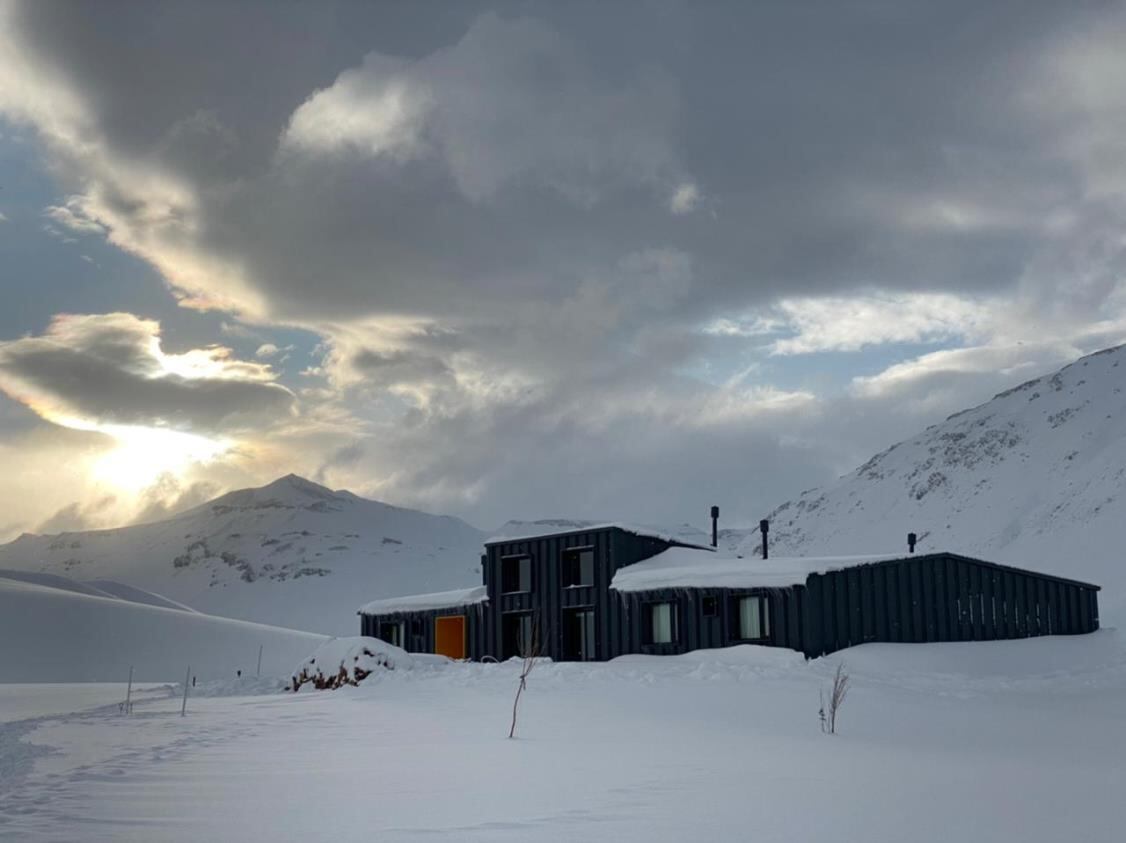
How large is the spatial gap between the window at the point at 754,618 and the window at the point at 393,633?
16.5 m

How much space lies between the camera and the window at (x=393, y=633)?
42625mm

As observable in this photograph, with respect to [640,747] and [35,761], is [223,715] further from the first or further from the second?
[640,747]

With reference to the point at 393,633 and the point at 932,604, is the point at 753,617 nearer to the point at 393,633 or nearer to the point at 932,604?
the point at 932,604

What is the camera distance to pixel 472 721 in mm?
17844

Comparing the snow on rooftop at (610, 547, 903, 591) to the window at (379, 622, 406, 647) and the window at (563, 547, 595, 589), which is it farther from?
the window at (379, 622, 406, 647)

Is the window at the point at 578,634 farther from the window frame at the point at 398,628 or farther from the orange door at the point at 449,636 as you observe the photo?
the window frame at the point at 398,628

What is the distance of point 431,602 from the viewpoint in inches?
1631

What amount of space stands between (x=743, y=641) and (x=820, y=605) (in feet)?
8.32

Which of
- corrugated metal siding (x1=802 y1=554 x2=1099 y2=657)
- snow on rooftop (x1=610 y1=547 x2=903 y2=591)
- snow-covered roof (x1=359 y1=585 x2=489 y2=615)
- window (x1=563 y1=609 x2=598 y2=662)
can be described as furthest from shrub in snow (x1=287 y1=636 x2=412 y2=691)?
corrugated metal siding (x1=802 y1=554 x2=1099 y2=657)

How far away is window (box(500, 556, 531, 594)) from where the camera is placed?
1507 inches

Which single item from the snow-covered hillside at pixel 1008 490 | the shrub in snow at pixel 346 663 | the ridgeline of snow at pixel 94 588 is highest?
the snow-covered hillside at pixel 1008 490

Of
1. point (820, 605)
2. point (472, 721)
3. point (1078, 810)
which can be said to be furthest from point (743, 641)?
point (1078, 810)

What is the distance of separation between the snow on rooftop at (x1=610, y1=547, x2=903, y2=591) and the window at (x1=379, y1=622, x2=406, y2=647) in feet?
37.3

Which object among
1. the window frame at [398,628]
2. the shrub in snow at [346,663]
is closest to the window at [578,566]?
the shrub in snow at [346,663]
